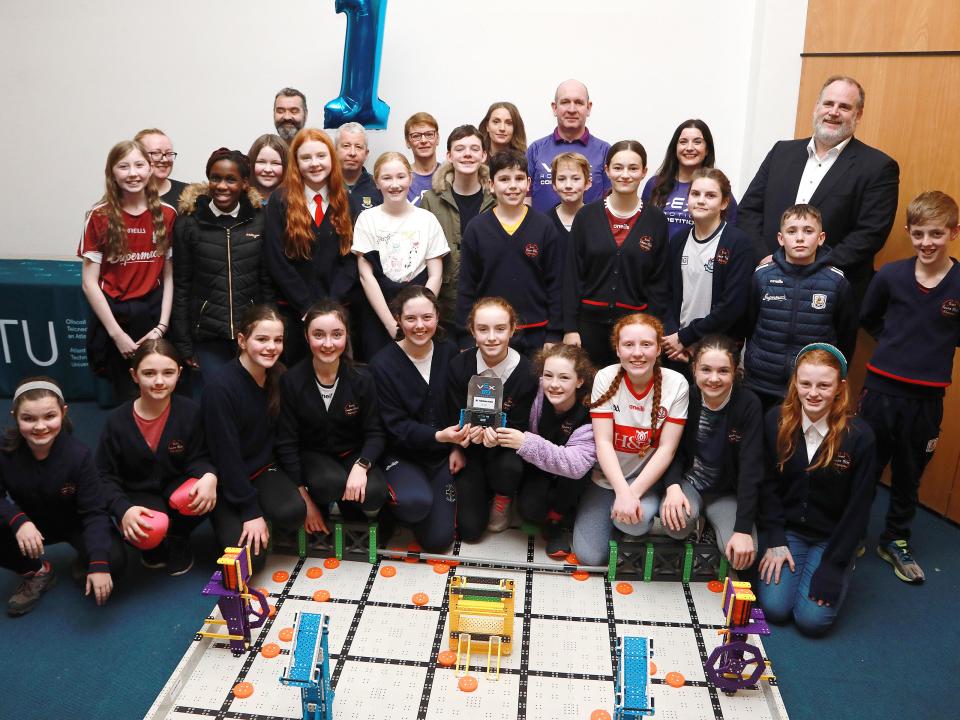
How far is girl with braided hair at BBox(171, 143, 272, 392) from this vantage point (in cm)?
343

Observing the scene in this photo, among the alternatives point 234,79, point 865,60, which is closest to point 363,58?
point 234,79

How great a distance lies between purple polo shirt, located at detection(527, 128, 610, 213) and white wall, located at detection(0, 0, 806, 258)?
3.25 feet

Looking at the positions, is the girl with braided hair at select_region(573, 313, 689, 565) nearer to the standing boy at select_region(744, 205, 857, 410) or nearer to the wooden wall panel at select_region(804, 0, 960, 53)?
the standing boy at select_region(744, 205, 857, 410)

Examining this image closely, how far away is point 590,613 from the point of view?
2.83 metres

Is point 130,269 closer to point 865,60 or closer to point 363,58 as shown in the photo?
point 363,58

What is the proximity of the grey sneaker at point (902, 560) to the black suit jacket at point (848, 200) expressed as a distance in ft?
3.89

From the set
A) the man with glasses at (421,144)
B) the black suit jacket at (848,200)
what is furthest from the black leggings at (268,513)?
the black suit jacket at (848,200)

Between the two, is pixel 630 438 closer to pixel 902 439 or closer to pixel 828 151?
pixel 902 439

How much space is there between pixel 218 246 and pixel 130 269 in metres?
0.48

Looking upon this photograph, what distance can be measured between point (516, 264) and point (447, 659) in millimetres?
1698

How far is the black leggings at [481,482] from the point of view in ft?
10.5

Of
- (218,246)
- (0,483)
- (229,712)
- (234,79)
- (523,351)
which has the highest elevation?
(234,79)

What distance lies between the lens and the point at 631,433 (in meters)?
3.07

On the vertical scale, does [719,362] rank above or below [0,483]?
above
